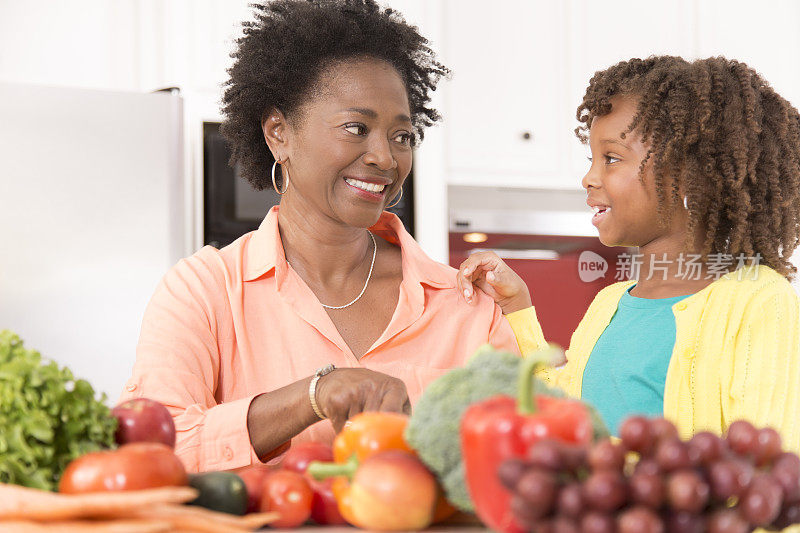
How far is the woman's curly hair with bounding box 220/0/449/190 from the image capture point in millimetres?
1757

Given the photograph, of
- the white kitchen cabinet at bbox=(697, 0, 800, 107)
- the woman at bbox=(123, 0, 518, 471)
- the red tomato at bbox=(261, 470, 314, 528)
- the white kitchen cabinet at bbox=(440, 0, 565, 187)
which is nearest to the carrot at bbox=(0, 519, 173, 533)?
the red tomato at bbox=(261, 470, 314, 528)

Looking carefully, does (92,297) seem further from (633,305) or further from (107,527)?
(107,527)

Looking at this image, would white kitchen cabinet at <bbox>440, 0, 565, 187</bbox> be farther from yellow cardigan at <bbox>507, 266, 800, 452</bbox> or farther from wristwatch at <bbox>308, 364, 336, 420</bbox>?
wristwatch at <bbox>308, 364, 336, 420</bbox>

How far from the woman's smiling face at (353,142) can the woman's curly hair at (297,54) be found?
0.04 metres

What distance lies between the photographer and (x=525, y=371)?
0.66 meters

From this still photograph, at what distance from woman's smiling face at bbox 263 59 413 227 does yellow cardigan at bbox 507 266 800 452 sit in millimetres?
379

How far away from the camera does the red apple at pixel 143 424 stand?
0.90m

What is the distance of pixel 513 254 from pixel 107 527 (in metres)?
2.82

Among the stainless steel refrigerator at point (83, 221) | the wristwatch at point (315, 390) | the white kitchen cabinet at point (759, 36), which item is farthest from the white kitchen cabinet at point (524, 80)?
the wristwatch at point (315, 390)

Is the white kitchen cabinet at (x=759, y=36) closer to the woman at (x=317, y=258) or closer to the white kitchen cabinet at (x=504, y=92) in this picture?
the white kitchen cabinet at (x=504, y=92)

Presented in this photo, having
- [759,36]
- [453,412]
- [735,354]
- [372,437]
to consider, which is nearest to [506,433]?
[453,412]

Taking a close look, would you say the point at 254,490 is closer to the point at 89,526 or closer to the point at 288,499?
the point at 288,499

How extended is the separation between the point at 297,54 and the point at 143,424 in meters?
1.03

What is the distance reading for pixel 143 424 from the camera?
91 cm
